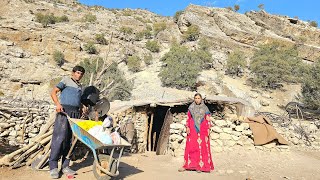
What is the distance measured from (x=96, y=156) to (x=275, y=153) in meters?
5.41

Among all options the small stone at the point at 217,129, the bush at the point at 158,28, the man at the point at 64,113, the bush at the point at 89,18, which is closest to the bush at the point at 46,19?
the bush at the point at 89,18

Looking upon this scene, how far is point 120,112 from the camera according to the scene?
343 inches

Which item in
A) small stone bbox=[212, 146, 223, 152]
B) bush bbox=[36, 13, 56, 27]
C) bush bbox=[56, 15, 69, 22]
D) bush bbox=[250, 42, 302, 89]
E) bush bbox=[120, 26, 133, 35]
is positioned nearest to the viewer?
small stone bbox=[212, 146, 223, 152]

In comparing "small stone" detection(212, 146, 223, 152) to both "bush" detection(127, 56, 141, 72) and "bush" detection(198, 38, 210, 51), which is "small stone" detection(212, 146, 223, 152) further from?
"bush" detection(198, 38, 210, 51)

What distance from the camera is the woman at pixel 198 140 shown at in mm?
5652

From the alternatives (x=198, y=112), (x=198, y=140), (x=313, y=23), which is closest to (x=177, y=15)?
(x=313, y=23)

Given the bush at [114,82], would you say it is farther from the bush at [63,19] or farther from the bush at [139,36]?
the bush at [63,19]

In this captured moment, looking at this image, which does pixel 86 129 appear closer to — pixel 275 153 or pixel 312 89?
pixel 275 153

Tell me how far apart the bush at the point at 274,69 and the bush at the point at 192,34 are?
268 inches

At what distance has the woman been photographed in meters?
5.65

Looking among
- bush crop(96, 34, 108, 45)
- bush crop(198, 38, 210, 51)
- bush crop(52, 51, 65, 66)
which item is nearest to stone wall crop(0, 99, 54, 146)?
bush crop(52, 51, 65, 66)

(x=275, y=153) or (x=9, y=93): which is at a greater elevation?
(x=9, y=93)

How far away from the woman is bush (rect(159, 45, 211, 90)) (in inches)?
515

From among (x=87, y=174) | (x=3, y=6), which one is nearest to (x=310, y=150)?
(x=87, y=174)
